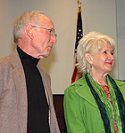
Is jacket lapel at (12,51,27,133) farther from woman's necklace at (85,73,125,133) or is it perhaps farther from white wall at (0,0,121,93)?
white wall at (0,0,121,93)

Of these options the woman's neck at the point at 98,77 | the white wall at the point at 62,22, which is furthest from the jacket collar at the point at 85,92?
the white wall at the point at 62,22

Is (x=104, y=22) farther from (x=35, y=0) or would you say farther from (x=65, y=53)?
(x=35, y=0)

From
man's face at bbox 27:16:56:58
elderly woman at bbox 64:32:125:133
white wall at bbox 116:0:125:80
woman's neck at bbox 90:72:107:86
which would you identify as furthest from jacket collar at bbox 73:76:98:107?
white wall at bbox 116:0:125:80

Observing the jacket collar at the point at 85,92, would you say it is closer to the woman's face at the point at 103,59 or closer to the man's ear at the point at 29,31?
the woman's face at the point at 103,59

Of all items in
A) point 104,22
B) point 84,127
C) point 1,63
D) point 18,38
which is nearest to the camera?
point 1,63

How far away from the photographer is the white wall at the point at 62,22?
465 cm

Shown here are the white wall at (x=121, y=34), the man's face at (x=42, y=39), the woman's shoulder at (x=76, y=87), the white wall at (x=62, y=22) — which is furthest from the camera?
the white wall at (x=121, y=34)

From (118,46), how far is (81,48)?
9.13 feet

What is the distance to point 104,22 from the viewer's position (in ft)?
16.9

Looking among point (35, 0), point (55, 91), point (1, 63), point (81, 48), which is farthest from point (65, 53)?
point (1, 63)

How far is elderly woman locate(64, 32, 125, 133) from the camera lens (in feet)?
7.41

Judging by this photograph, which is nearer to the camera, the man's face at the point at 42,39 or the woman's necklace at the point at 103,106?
the man's face at the point at 42,39

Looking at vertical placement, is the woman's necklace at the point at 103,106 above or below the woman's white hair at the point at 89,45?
below

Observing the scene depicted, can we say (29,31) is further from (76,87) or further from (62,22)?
(62,22)
